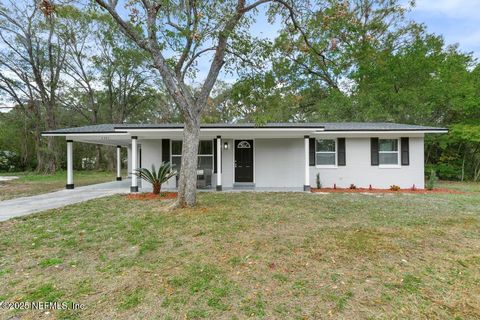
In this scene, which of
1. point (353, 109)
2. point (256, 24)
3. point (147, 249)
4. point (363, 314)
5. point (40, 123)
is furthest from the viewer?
point (40, 123)

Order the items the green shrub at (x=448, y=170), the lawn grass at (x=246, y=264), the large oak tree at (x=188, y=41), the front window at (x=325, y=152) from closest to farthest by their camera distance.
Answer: the lawn grass at (x=246, y=264)
the large oak tree at (x=188, y=41)
the front window at (x=325, y=152)
the green shrub at (x=448, y=170)

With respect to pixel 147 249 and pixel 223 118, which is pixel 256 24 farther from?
pixel 223 118

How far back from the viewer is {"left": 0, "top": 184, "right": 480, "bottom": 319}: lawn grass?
2291mm

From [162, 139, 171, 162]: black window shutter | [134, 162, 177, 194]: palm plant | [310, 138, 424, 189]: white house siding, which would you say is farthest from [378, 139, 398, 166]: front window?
[162, 139, 171, 162]: black window shutter

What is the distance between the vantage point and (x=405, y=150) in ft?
33.4

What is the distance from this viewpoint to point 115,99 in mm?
24250

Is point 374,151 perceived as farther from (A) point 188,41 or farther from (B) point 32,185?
(B) point 32,185

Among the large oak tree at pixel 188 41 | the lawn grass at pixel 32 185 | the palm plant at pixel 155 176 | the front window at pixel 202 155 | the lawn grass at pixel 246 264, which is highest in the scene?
the large oak tree at pixel 188 41

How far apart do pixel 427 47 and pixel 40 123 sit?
100.0 feet

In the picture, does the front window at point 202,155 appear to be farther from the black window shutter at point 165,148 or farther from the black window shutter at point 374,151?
the black window shutter at point 374,151

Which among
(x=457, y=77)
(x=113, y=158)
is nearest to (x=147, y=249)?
(x=457, y=77)

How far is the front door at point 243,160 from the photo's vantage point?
1062 centimetres

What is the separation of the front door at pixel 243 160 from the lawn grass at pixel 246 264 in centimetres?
486

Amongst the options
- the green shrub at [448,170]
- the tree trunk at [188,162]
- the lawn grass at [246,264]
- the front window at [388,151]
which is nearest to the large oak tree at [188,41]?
the tree trunk at [188,162]
